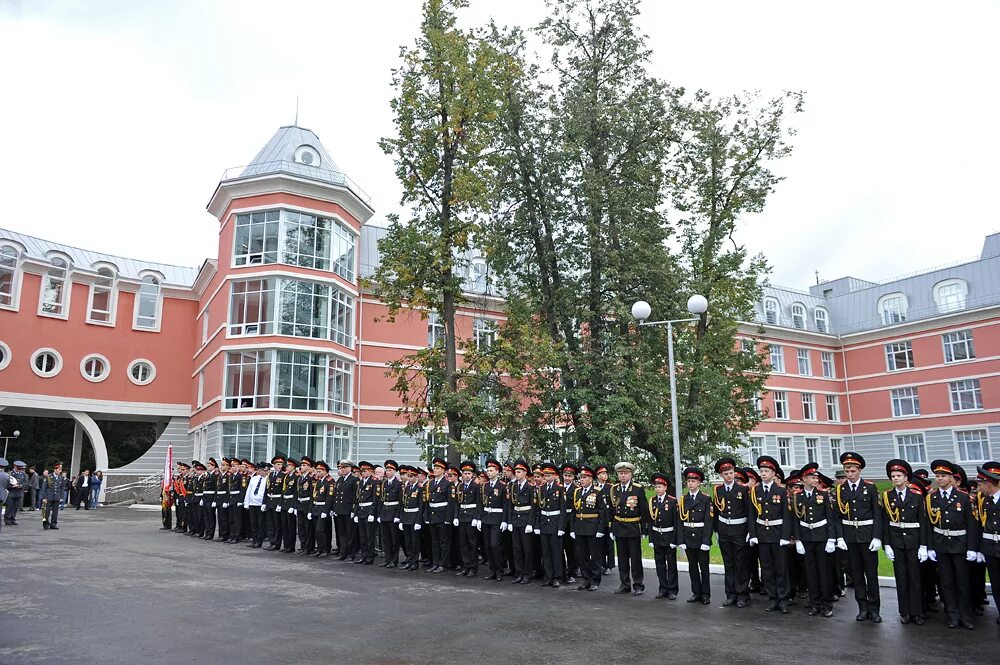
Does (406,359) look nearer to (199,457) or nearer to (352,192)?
(352,192)

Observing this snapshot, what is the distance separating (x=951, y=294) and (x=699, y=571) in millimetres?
42681

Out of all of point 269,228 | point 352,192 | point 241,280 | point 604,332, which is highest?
point 352,192

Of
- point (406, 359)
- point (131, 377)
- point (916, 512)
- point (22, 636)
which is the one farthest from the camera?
point (131, 377)

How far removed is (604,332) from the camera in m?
19.6

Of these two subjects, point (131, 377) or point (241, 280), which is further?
point (131, 377)

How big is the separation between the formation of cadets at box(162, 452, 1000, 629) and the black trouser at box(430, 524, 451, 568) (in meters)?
0.03

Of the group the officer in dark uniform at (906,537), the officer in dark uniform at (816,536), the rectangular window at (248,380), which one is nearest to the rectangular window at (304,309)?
the rectangular window at (248,380)

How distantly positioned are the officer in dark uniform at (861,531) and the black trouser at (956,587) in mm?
697

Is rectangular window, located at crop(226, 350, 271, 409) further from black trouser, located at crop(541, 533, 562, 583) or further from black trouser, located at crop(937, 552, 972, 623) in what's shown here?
black trouser, located at crop(937, 552, 972, 623)

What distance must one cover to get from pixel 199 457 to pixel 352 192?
14.0 meters

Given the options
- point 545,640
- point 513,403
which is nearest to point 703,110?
point 513,403

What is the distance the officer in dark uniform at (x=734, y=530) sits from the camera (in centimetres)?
982

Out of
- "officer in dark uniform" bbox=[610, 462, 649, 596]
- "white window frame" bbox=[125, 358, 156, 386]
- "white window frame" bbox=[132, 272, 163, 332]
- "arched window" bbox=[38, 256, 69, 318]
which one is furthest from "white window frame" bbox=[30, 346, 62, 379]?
"officer in dark uniform" bbox=[610, 462, 649, 596]

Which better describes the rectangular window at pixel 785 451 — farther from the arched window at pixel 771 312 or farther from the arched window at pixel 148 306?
the arched window at pixel 148 306
